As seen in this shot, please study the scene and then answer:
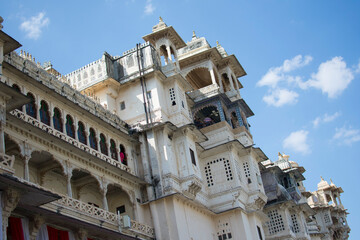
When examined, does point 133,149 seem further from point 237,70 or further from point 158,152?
point 237,70

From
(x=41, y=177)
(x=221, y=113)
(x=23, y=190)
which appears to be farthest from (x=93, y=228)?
(x=221, y=113)

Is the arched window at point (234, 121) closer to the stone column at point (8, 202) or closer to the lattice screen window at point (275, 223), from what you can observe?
the lattice screen window at point (275, 223)

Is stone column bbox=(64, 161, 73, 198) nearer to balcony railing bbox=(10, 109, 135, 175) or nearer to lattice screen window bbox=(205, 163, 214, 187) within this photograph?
balcony railing bbox=(10, 109, 135, 175)

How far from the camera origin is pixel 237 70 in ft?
156

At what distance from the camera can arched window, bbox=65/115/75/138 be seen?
91.7 feet

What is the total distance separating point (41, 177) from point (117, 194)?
6368 mm

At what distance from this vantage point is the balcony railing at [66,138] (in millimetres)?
24062

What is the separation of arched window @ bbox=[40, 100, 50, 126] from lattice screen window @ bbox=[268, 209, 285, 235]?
25.6m

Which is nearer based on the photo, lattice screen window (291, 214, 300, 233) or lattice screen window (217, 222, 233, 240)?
lattice screen window (217, 222, 233, 240)

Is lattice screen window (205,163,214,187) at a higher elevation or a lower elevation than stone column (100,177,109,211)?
higher

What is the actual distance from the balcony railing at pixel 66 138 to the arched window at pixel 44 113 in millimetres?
657

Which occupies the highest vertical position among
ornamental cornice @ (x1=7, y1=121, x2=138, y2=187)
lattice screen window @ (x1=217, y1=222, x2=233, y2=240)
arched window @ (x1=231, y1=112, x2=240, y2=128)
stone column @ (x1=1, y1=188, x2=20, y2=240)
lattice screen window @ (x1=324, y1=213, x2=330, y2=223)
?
arched window @ (x1=231, y1=112, x2=240, y2=128)

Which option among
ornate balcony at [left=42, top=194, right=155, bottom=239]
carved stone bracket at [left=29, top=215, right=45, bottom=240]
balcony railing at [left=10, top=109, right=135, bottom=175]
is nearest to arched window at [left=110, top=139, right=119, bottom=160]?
balcony railing at [left=10, top=109, right=135, bottom=175]

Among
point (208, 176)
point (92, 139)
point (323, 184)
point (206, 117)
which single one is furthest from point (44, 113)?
Result: point (323, 184)
